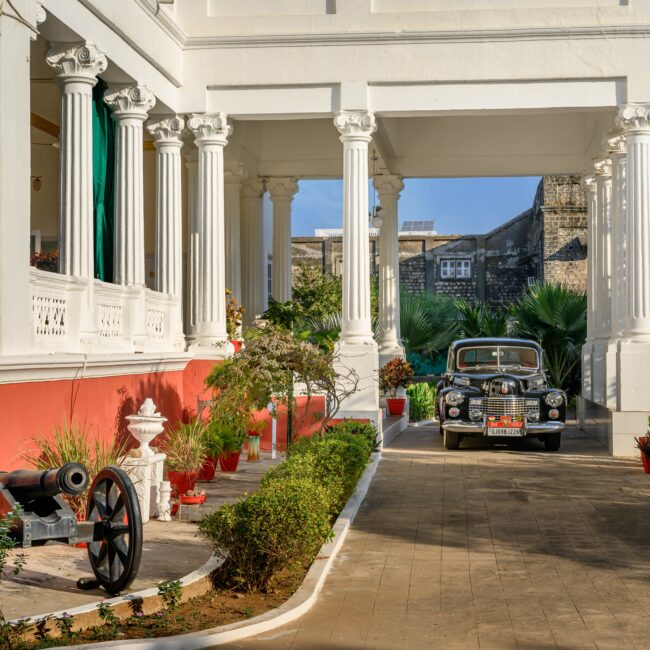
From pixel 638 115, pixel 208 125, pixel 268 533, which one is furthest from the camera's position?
pixel 208 125

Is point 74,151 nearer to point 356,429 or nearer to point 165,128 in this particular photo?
point 165,128

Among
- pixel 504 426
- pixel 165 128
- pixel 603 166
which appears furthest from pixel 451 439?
pixel 165 128

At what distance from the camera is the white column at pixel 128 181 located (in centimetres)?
1568

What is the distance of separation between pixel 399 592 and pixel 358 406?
9996 millimetres

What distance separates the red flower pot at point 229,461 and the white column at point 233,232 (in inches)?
298

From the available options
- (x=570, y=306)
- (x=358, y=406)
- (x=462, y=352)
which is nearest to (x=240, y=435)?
(x=358, y=406)

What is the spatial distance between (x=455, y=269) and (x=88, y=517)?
1399 inches

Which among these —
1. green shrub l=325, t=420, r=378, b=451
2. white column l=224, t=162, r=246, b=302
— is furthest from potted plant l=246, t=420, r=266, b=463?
white column l=224, t=162, r=246, b=302

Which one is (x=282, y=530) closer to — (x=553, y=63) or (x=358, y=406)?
(x=358, y=406)

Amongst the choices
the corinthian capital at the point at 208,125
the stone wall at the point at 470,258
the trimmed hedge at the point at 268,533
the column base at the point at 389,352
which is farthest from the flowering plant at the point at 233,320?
the stone wall at the point at 470,258

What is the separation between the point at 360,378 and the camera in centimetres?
1812

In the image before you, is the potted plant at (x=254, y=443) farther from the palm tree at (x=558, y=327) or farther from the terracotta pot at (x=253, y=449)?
the palm tree at (x=558, y=327)

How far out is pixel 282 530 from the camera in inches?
314

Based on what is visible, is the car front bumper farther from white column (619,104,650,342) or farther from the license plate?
white column (619,104,650,342)
